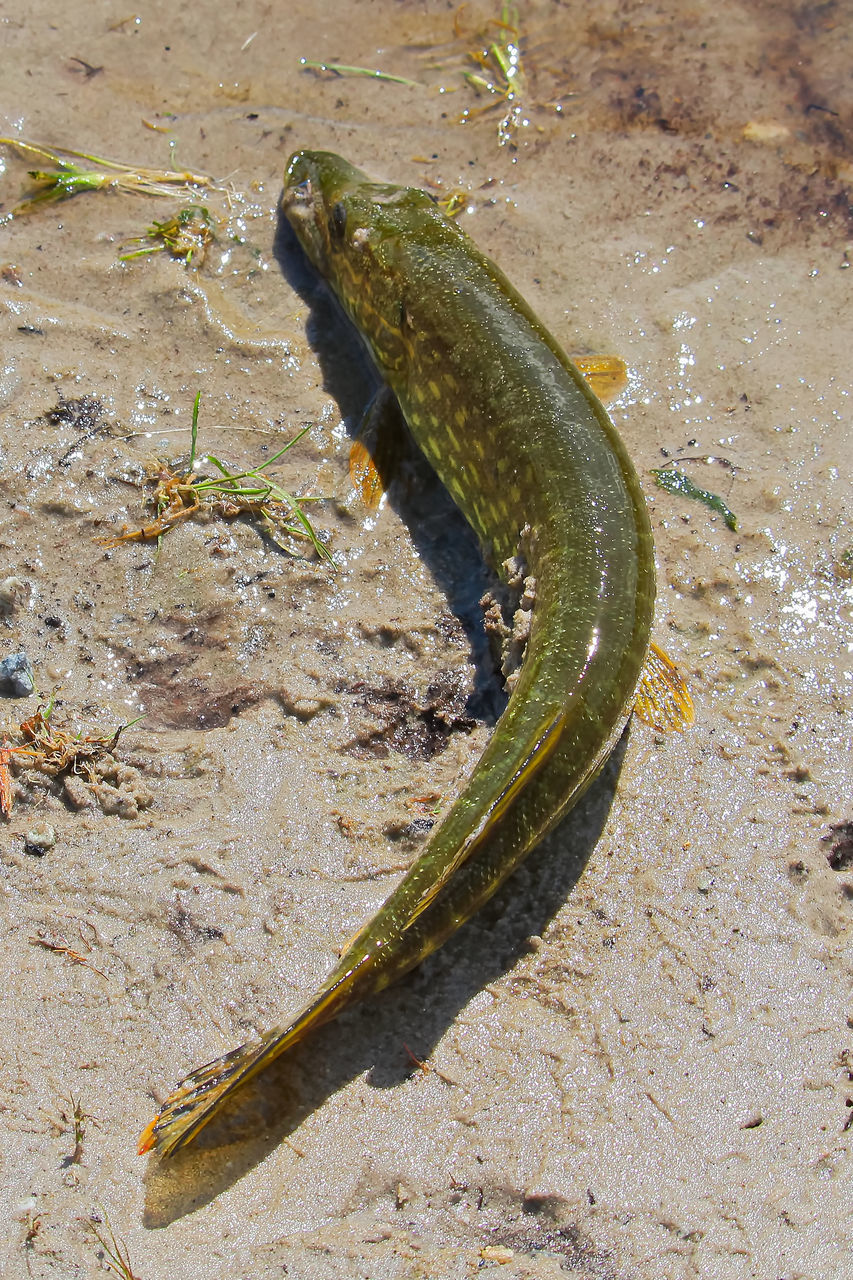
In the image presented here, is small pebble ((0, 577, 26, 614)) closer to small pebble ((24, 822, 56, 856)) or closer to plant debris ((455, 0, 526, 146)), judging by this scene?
small pebble ((24, 822, 56, 856))

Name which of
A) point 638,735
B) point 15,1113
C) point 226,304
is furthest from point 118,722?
point 226,304

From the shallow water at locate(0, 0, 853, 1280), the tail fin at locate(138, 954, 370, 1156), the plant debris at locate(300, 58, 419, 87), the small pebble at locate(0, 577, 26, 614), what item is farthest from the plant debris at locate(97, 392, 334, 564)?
the plant debris at locate(300, 58, 419, 87)

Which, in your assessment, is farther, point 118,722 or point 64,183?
point 64,183

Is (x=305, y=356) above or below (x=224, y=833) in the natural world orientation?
above

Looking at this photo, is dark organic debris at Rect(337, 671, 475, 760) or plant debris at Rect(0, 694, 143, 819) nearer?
plant debris at Rect(0, 694, 143, 819)

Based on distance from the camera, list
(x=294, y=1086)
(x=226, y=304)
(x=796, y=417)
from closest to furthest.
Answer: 1. (x=294, y=1086)
2. (x=796, y=417)
3. (x=226, y=304)

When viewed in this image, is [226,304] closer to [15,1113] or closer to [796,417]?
[796,417]

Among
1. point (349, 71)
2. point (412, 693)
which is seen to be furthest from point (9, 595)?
point (349, 71)
